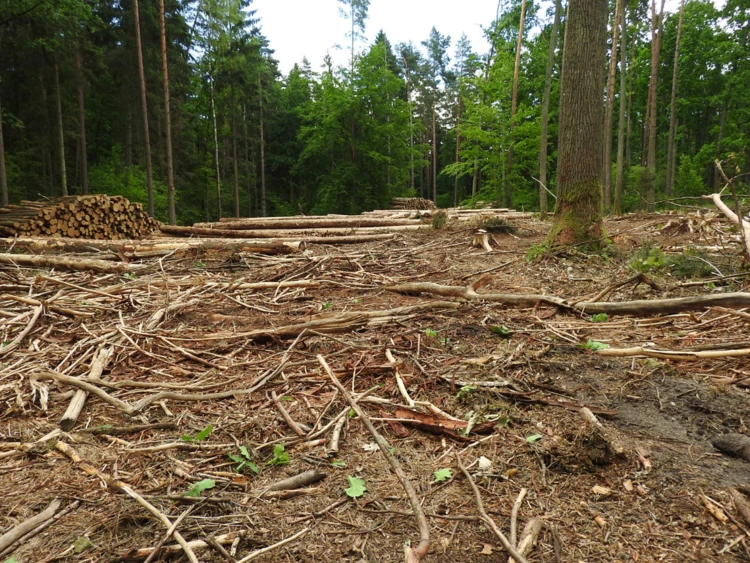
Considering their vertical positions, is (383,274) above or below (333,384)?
above

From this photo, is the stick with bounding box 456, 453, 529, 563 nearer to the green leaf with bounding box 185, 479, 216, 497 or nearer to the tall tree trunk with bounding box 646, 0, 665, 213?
the green leaf with bounding box 185, 479, 216, 497

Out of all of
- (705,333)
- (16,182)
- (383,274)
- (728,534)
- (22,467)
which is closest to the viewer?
(728,534)

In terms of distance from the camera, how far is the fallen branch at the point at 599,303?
112 inches

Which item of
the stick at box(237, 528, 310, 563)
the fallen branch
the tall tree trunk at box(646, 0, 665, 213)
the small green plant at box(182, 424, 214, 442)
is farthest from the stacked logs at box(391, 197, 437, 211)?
the stick at box(237, 528, 310, 563)

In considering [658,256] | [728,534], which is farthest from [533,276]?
[728,534]

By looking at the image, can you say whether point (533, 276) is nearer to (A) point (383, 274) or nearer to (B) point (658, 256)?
(B) point (658, 256)

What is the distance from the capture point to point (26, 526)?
5.33 feet

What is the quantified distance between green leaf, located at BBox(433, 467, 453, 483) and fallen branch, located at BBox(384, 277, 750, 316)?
2251 millimetres

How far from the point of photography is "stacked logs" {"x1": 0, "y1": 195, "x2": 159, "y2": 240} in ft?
28.5

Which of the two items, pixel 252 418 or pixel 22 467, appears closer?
pixel 22 467

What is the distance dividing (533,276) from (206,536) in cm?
464

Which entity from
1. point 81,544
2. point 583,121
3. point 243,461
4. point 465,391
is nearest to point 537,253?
point 583,121

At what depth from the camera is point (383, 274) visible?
585cm

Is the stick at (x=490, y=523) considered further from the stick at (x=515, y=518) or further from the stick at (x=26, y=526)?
the stick at (x=26, y=526)
